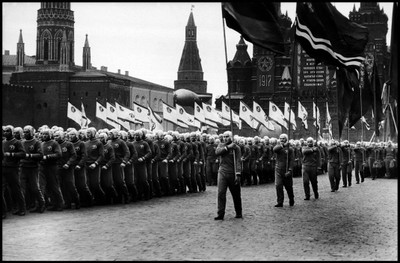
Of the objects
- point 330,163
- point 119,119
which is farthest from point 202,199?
point 119,119

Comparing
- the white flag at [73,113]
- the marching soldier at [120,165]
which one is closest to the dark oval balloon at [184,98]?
the white flag at [73,113]

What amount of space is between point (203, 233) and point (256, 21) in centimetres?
425

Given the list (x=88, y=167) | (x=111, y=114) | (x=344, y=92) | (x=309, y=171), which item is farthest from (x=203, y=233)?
(x=111, y=114)

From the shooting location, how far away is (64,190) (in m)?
16.8

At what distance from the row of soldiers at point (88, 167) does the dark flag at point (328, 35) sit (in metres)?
5.02

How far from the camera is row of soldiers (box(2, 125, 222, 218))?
1540 cm

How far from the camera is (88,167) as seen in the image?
17.5 m

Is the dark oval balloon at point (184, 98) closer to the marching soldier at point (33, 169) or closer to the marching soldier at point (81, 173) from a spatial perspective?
the marching soldier at point (81, 173)

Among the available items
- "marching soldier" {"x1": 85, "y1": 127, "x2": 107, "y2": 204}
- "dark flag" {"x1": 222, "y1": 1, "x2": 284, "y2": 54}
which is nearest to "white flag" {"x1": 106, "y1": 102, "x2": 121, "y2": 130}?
"marching soldier" {"x1": 85, "y1": 127, "x2": 107, "y2": 204}

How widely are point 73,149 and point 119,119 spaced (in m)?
29.3

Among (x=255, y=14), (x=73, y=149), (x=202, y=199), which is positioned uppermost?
(x=255, y=14)

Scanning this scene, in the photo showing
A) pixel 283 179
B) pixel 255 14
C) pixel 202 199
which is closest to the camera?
pixel 255 14

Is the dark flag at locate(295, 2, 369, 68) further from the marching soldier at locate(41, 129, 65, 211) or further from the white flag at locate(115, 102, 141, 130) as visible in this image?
the white flag at locate(115, 102, 141, 130)

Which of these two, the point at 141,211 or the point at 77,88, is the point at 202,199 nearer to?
the point at 141,211
